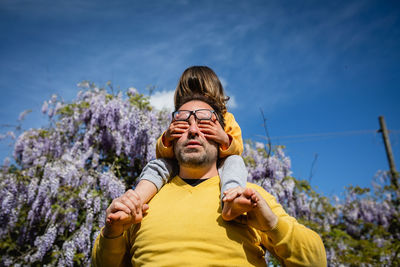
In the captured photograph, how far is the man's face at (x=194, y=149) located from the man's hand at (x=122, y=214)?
0.42 meters

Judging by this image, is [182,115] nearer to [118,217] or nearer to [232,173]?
[232,173]

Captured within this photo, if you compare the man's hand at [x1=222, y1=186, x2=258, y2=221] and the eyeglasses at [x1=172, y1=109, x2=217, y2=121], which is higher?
the eyeglasses at [x1=172, y1=109, x2=217, y2=121]

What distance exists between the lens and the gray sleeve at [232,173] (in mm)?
1567

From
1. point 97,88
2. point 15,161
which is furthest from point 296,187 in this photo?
point 15,161

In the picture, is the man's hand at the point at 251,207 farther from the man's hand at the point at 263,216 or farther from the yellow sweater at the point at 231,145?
the yellow sweater at the point at 231,145

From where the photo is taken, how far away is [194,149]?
1776 mm

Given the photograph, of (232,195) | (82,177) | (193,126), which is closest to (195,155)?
(193,126)

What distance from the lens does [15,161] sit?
14.8ft

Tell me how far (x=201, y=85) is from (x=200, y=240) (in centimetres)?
126

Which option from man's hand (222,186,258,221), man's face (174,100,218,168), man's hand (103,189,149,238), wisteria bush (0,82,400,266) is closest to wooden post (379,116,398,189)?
wisteria bush (0,82,400,266)

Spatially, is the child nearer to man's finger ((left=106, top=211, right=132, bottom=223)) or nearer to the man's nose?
the man's nose

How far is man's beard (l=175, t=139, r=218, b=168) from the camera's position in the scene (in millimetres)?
1776

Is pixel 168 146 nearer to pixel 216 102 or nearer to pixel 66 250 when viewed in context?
pixel 216 102

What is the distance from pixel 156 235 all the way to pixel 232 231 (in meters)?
0.41
